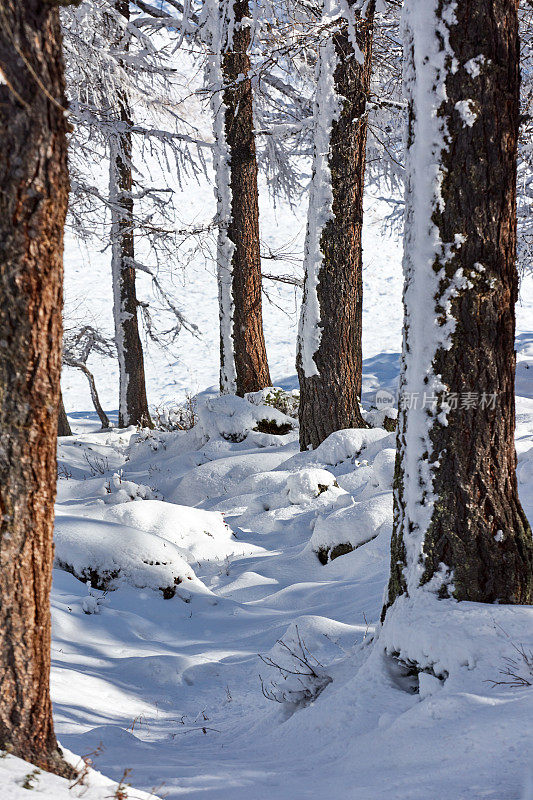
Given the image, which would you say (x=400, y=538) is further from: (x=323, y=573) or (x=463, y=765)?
(x=323, y=573)

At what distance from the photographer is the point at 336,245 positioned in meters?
7.06

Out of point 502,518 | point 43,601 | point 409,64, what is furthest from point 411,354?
point 43,601

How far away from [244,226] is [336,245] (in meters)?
2.70

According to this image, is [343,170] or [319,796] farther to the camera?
[343,170]

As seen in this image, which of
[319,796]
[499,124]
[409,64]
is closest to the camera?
[319,796]

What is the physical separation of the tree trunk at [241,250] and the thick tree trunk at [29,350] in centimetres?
757

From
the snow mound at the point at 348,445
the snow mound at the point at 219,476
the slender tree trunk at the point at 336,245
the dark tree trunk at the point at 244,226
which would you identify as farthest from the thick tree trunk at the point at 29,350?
the dark tree trunk at the point at 244,226

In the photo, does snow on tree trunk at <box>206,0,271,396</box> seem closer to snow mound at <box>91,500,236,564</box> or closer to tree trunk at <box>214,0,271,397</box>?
tree trunk at <box>214,0,271,397</box>

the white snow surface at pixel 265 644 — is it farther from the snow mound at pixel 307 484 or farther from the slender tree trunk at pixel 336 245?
the slender tree trunk at pixel 336 245

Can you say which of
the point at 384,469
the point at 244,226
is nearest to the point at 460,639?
the point at 384,469

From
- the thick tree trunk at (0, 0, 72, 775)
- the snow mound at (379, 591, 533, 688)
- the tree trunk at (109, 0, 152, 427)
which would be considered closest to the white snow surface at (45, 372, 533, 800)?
the snow mound at (379, 591, 533, 688)

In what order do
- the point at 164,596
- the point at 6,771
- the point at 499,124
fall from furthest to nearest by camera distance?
the point at 164,596, the point at 499,124, the point at 6,771

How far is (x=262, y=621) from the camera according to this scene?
14.9 feet

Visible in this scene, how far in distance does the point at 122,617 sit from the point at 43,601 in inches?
113
